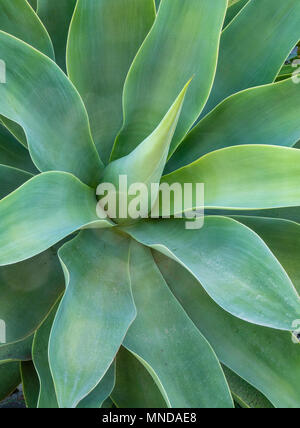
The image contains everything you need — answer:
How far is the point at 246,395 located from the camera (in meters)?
0.91

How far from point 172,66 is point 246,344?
1.76 ft

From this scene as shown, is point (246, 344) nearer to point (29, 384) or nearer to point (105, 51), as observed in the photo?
point (29, 384)

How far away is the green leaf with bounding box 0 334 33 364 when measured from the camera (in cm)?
84

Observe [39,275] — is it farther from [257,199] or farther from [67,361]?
[257,199]

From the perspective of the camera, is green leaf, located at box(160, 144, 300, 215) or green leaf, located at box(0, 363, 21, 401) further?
green leaf, located at box(0, 363, 21, 401)

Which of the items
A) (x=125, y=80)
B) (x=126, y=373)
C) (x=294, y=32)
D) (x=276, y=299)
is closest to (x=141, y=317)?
(x=126, y=373)

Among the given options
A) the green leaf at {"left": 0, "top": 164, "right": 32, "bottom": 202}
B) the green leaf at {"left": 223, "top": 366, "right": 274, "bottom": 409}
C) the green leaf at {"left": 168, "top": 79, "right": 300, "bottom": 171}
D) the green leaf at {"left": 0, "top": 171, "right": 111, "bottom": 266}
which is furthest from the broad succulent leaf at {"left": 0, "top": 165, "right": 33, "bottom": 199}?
the green leaf at {"left": 223, "top": 366, "right": 274, "bottom": 409}

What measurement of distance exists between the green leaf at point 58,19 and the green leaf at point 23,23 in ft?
0.32

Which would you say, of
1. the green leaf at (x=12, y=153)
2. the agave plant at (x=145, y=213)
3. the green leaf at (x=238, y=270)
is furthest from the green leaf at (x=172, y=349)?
the green leaf at (x=12, y=153)

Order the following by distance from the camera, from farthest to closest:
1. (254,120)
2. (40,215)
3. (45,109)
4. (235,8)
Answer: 1. (235,8)
2. (254,120)
3. (45,109)
4. (40,215)

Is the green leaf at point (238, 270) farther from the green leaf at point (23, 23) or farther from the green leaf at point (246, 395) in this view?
the green leaf at point (23, 23)

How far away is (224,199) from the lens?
30.1 inches

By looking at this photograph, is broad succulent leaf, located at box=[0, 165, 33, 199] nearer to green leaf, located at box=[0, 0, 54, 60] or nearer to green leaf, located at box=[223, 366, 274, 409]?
green leaf, located at box=[0, 0, 54, 60]

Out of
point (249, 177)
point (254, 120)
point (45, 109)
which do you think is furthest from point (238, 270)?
point (45, 109)
